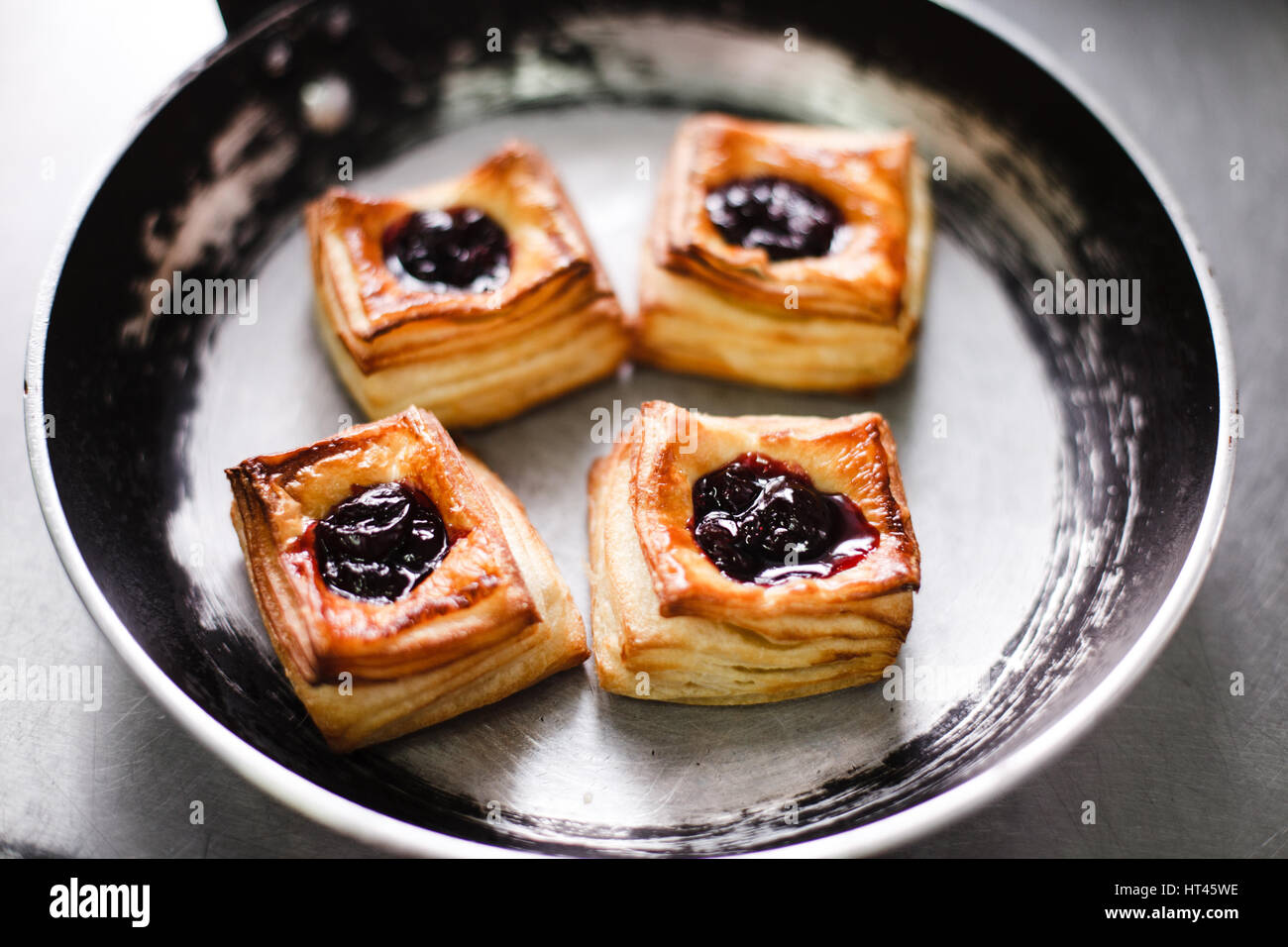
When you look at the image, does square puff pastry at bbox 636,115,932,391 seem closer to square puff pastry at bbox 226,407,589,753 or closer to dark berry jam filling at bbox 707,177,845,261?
dark berry jam filling at bbox 707,177,845,261

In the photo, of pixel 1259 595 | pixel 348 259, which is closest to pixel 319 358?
pixel 348 259

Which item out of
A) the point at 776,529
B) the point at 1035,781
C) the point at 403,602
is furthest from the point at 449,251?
the point at 1035,781

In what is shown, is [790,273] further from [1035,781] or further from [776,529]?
[1035,781]

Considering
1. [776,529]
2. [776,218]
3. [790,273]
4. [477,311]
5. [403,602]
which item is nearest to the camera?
[403,602]

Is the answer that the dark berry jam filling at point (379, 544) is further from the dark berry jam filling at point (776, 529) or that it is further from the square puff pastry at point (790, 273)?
the square puff pastry at point (790, 273)

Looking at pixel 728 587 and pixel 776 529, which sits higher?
pixel 776 529

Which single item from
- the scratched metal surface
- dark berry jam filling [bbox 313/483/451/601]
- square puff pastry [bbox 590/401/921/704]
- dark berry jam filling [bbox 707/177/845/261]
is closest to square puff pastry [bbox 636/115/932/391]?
dark berry jam filling [bbox 707/177/845/261]
